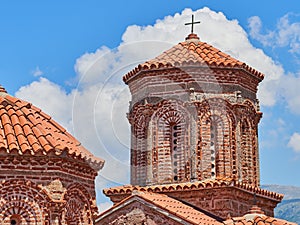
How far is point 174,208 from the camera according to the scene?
53.9 ft

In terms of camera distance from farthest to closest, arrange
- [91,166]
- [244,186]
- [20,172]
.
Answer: [244,186]
[91,166]
[20,172]

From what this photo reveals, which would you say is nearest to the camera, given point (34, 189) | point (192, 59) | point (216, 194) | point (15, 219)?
point (15, 219)

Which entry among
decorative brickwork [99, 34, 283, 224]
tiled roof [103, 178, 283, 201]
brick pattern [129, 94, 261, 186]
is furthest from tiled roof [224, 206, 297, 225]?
brick pattern [129, 94, 261, 186]

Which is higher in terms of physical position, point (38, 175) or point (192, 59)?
point (192, 59)

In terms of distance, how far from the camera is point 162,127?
19.1m

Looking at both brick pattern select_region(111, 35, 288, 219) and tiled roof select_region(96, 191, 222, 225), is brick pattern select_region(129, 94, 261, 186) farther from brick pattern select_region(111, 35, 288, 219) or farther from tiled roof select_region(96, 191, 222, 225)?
tiled roof select_region(96, 191, 222, 225)

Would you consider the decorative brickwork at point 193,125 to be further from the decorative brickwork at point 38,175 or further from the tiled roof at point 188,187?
the decorative brickwork at point 38,175

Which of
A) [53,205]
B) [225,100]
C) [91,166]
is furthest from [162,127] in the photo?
[53,205]

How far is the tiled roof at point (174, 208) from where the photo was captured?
1602 centimetres

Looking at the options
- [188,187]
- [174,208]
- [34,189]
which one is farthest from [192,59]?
[34,189]

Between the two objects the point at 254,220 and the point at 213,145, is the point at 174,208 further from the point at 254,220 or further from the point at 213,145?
the point at 213,145

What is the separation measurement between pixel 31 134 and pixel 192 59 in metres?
6.87

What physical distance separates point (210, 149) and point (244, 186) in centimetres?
152

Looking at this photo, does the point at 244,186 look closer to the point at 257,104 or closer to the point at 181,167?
the point at 181,167
